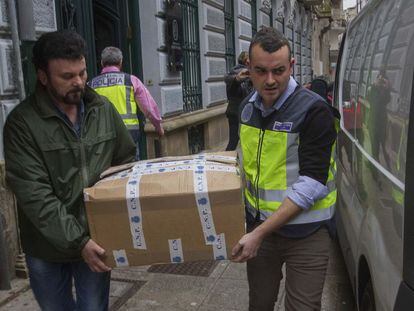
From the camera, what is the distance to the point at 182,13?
8.41 meters

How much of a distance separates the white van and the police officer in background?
0.23 metres

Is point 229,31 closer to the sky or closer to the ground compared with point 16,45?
closer to the sky

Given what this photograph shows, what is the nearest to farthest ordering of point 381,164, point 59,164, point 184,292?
point 59,164, point 381,164, point 184,292

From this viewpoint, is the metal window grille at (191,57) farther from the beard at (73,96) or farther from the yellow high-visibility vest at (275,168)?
the beard at (73,96)

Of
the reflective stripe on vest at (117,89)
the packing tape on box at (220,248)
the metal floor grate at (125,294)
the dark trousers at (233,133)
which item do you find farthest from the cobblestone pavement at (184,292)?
the dark trousers at (233,133)

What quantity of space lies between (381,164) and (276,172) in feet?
1.46

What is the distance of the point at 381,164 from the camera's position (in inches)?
86.2

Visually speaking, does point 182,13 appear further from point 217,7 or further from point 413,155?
point 413,155

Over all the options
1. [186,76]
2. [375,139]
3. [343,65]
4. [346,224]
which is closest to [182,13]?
[186,76]

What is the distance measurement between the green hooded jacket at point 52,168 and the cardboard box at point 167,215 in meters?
0.14

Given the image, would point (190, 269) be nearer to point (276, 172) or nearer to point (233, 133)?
point (276, 172)

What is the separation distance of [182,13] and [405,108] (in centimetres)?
696

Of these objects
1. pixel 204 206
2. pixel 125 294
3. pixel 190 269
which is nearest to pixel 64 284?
pixel 204 206

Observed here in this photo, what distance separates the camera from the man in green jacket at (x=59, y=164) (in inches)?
77.1
